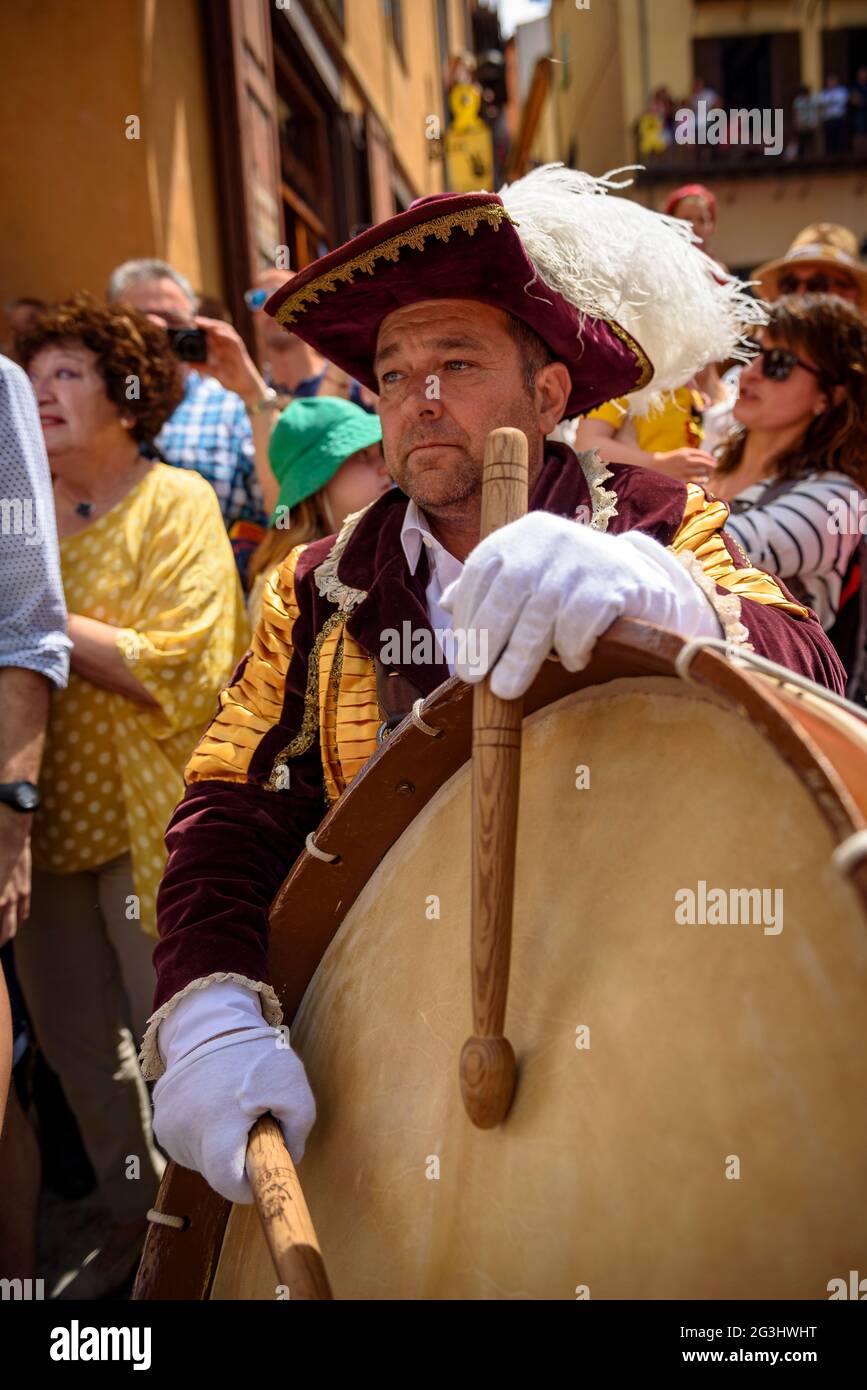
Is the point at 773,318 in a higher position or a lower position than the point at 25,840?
higher

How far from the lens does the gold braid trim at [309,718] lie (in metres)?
1.74

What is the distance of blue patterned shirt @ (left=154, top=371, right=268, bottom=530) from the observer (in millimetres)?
3367

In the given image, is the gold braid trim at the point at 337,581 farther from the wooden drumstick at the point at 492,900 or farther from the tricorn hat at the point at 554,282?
the wooden drumstick at the point at 492,900

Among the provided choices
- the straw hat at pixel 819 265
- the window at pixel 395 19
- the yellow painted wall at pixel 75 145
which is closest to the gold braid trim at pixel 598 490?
the straw hat at pixel 819 265

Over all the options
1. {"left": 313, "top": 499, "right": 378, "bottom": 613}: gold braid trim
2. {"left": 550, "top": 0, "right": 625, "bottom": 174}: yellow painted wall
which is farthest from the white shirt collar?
{"left": 550, "top": 0, "right": 625, "bottom": 174}: yellow painted wall

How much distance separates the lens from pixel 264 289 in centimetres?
396

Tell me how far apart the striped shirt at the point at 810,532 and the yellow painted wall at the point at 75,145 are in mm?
3306

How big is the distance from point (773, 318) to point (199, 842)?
77.3 inches

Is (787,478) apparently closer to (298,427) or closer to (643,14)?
(298,427)

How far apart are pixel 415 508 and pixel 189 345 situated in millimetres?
1828

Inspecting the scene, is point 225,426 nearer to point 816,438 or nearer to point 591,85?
point 816,438

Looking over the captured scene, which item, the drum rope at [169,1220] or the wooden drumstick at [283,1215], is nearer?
the wooden drumstick at [283,1215]
